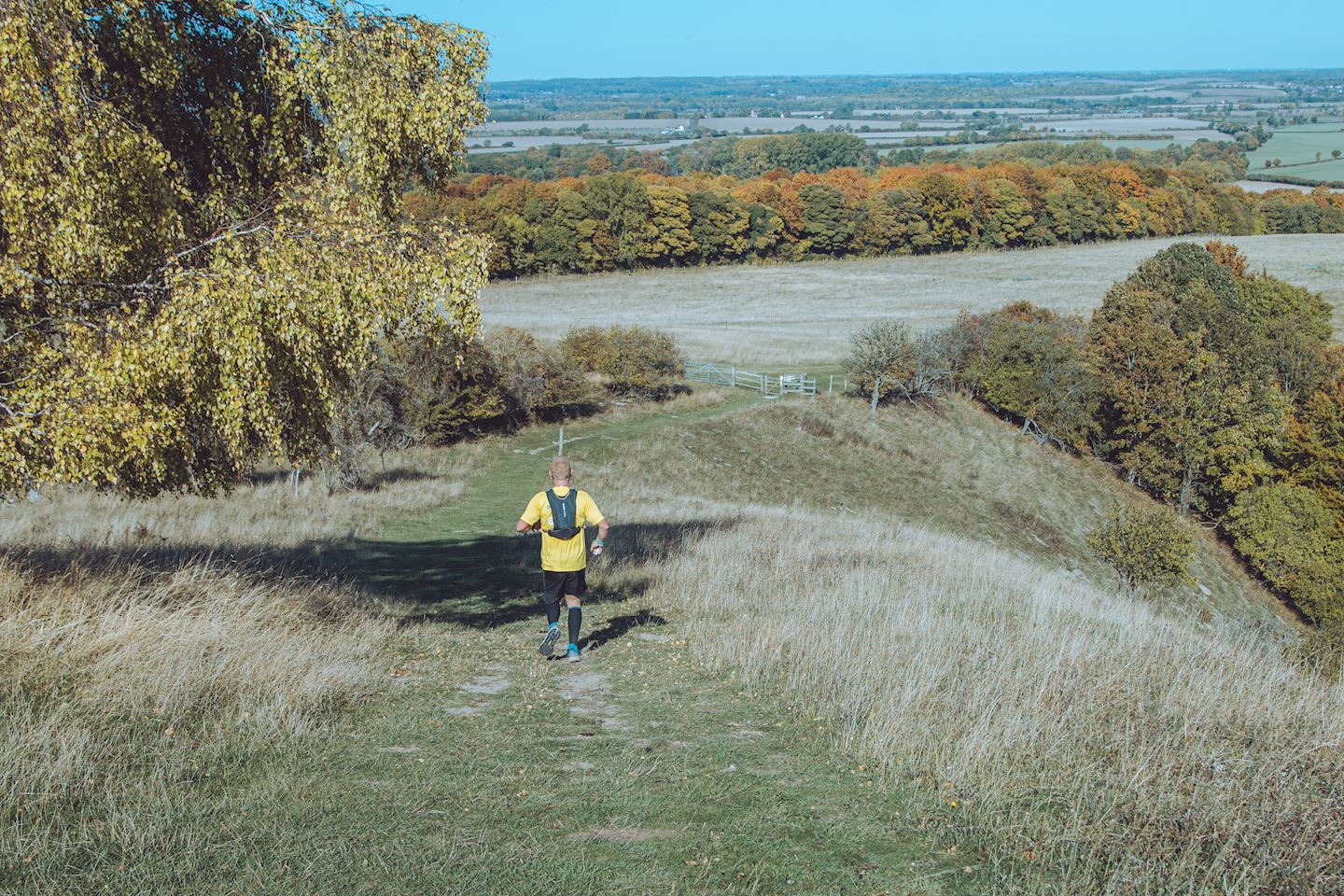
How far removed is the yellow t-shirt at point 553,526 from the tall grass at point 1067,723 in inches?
64.1

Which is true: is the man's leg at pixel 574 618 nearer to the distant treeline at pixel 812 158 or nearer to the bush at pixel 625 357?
the bush at pixel 625 357

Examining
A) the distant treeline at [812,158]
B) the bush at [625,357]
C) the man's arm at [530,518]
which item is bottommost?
the bush at [625,357]

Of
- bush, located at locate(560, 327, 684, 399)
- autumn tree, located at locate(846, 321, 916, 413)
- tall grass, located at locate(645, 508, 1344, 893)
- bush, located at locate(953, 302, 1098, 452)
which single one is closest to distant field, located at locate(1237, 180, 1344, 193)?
bush, located at locate(953, 302, 1098, 452)

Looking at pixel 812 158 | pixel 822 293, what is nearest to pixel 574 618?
pixel 822 293

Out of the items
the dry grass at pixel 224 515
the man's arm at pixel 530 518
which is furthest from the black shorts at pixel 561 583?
the dry grass at pixel 224 515

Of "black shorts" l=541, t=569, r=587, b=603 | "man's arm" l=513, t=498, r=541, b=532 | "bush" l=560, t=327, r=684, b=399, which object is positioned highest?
"man's arm" l=513, t=498, r=541, b=532

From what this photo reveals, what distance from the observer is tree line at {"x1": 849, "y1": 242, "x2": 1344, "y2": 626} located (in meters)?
42.8

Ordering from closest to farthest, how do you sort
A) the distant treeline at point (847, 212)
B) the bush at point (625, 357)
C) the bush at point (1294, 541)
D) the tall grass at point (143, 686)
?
the tall grass at point (143, 686), the bush at point (1294, 541), the bush at point (625, 357), the distant treeline at point (847, 212)

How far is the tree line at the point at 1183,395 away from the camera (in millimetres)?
42844

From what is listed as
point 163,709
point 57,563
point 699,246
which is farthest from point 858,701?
point 699,246

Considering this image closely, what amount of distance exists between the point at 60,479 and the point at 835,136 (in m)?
177

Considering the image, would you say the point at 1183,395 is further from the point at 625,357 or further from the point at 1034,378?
the point at 625,357

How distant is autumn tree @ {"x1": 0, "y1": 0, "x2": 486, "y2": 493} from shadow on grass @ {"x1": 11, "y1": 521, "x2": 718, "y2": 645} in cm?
283

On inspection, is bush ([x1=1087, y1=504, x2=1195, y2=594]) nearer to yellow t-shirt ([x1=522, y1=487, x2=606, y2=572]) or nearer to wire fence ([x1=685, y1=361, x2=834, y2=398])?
wire fence ([x1=685, y1=361, x2=834, y2=398])
